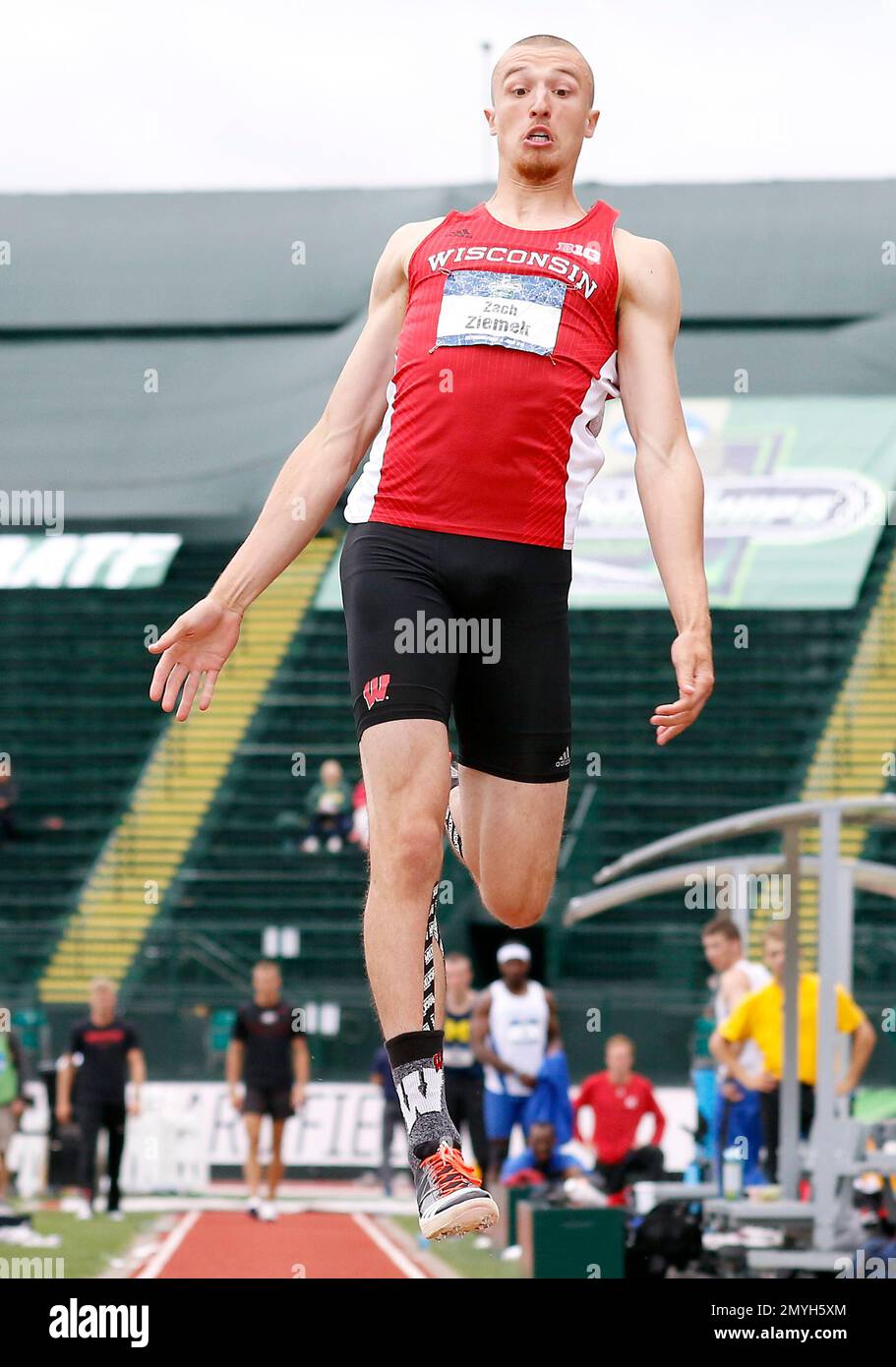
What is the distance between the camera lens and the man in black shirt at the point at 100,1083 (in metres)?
11.5

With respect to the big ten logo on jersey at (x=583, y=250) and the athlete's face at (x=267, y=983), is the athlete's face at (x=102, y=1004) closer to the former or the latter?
the athlete's face at (x=267, y=983)

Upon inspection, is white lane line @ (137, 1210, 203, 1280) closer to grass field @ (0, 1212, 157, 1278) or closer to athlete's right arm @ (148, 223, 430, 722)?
grass field @ (0, 1212, 157, 1278)

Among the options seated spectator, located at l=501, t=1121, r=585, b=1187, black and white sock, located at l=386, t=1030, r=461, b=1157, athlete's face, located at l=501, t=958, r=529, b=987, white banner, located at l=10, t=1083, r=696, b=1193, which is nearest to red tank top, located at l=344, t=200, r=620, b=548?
black and white sock, located at l=386, t=1030, r=461, b=1157

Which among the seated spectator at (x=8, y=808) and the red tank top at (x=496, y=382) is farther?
the seated spectator at (x=8, y=808)

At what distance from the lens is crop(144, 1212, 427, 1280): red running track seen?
9164 mm

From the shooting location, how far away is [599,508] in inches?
803

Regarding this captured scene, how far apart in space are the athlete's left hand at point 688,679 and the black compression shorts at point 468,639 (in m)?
0.31

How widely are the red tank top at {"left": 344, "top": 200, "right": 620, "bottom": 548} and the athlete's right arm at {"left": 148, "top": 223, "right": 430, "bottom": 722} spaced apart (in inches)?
2.9

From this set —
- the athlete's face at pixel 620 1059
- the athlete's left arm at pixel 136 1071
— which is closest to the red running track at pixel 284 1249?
the athlete's left arm at pixel 136 1071
